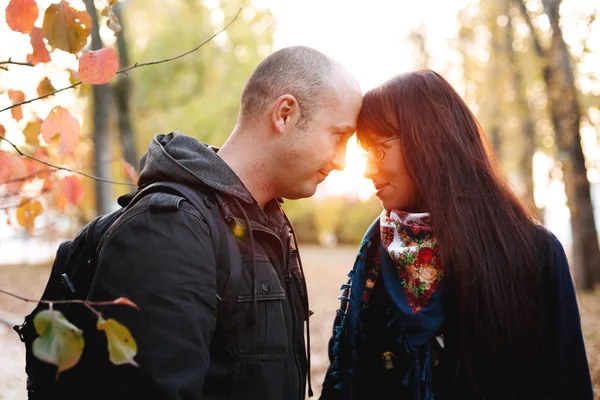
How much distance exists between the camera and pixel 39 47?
168 cm

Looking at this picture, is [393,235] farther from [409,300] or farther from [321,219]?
[321,219]

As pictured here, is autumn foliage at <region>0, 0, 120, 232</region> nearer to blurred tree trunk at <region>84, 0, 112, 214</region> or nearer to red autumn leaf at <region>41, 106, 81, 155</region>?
red autumn leaf at <region>41, 106, 81, 155</region>

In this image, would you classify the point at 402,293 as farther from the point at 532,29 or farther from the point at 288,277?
the point at 532,29

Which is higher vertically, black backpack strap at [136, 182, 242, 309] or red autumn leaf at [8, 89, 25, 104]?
red autumn leaf at [8, 89, 25, 104]

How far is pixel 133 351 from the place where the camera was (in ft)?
3.88

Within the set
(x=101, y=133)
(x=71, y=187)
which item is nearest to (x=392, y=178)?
(x=71, y=187)

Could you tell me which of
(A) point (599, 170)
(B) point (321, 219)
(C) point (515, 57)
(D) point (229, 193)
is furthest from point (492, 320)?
(B) point (321, 219)

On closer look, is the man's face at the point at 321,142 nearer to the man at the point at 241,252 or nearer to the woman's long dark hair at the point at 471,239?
the man at the point at 241,252

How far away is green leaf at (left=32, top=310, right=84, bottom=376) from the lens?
1148 mm

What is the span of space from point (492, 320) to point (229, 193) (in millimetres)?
1092

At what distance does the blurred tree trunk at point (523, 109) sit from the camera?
1038cm

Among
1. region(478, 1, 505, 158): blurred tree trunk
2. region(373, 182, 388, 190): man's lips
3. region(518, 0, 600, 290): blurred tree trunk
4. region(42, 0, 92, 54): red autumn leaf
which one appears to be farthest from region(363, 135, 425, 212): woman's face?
region(478, 1, 505, 158): blurred tree trunk

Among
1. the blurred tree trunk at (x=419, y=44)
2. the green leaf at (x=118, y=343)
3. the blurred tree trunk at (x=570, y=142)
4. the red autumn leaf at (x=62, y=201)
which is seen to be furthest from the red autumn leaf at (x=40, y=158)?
the blurred tree trunk at (x=419, y=44)

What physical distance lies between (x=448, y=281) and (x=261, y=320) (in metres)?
0.78
